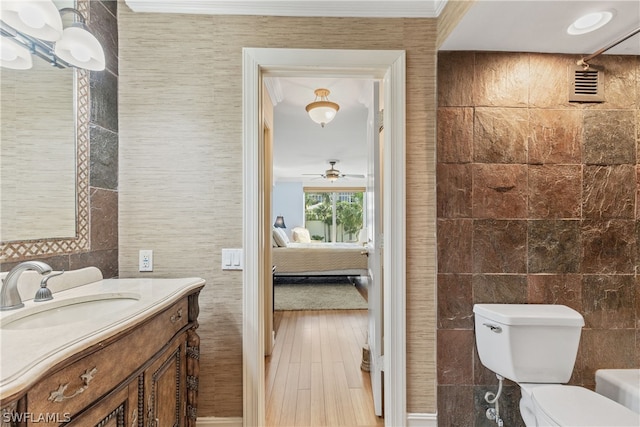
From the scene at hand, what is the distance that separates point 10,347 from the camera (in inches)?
27.4

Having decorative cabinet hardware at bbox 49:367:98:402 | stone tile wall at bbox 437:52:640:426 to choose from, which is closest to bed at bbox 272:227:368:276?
stone tile wall at bbox 437:52:640:426

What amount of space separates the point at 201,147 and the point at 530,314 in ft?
6.33

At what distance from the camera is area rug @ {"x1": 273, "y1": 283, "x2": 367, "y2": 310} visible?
4078 millimetres

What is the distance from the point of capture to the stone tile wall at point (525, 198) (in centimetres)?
165

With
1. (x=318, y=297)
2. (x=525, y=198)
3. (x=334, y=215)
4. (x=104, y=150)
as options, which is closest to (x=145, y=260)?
(x=104, y=150)

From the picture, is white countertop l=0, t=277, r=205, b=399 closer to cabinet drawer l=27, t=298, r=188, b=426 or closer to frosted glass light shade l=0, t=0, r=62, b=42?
cabinet drawer l=27, t=298, r=188, b=426

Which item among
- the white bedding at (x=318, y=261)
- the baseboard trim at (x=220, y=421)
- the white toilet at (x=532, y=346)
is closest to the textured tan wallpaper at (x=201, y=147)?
the baseboard trim at (x=220, y=421)

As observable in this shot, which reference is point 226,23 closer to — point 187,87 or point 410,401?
point 187,87

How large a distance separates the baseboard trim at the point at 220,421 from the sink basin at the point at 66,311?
870 millimetres

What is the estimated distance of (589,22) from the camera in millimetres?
1411

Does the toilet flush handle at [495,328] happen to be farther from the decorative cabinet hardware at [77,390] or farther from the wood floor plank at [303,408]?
the decorative cabinet hardware at [77,390]

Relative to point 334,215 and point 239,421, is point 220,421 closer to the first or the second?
point 239,421

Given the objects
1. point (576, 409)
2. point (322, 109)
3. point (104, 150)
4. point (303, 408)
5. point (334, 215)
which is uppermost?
point (322, 109)

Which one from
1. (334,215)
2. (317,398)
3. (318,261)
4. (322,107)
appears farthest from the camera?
(334,215)
